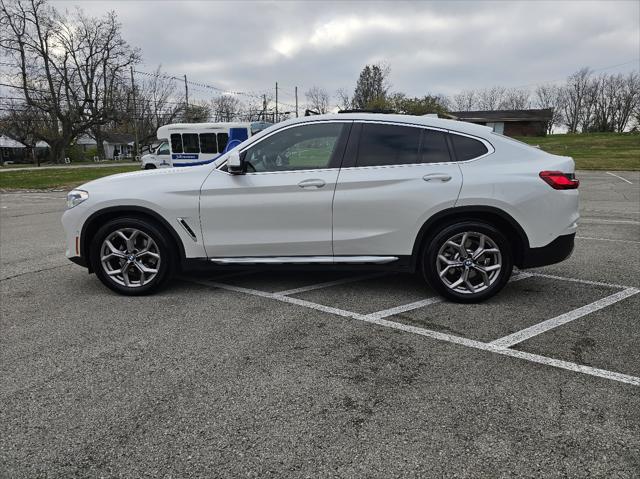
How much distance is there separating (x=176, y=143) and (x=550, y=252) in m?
23.8

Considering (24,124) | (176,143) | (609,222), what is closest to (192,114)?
(24,124)

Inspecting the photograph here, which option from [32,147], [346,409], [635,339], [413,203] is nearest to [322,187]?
[413,203]

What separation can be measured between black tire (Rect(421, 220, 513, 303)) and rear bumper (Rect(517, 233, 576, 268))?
149mm

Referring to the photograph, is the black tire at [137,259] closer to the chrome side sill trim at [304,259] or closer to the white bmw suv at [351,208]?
the white bmw suv at [351,208]

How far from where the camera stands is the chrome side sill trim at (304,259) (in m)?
4.23

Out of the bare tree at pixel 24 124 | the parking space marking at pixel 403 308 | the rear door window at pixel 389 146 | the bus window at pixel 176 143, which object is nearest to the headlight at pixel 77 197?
the rear door window at pixel 389 146

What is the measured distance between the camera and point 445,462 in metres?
2.14

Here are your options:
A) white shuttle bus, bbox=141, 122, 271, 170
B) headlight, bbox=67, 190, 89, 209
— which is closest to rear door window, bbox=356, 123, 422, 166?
headlight, bbox=67, 190, 89, 209

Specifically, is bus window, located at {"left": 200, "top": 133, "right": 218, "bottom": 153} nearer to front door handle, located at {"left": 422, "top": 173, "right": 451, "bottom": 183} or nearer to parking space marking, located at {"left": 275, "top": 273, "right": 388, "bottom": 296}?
parking space marking, located at {"left": 275, "top": 273, "right": 388, "bottom": 296}

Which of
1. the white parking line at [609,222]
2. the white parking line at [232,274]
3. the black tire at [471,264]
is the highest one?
the black tire at [471,264]

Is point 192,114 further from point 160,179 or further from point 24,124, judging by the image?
point 160,179

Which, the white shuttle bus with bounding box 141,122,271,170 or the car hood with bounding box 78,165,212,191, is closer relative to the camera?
the car hood with bounding box 78,165,212,191

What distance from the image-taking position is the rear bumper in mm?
4058

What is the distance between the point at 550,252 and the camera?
160 inches
